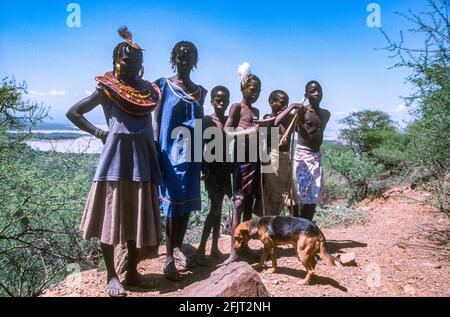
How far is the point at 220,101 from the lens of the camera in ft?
12.7

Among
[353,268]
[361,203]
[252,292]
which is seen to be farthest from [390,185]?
[252,292]

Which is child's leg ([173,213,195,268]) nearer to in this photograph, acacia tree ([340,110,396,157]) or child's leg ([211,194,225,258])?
child's leg ([211,194,225,258])

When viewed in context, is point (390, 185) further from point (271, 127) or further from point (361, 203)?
point (271, 127)

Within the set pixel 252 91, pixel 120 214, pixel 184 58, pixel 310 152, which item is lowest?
pixel 120 214

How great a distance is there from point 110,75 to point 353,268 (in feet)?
10.4

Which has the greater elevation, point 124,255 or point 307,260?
point 307,260

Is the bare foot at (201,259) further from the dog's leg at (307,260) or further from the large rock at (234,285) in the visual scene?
the dog's leg at (307,260)

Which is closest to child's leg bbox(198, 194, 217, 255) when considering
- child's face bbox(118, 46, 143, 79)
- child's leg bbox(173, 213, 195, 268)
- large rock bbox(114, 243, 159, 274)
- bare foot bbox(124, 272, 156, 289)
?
child's leg bbox(173, 213, 195, 268)

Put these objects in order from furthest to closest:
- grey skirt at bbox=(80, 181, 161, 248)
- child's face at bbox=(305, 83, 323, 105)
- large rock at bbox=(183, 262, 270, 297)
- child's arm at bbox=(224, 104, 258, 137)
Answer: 1. child's face at bbox=(305, 83, 323, 105)
2. child's arm at bbox=(224, 104, 258, 137)
3. grey skirt at bbox=(80, 181, 161, 248)
4. large rock at bbox=(183, 262, 270, 297)

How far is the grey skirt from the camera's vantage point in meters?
2.88

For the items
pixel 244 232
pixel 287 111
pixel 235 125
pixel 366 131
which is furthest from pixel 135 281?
pixel 366 131

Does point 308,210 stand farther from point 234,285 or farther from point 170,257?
point 234,285

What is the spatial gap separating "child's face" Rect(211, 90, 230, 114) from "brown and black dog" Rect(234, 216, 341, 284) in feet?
4.31

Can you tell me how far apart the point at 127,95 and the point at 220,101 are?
1214mm
